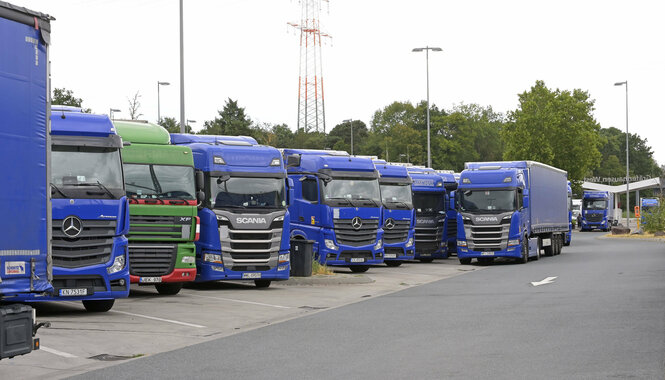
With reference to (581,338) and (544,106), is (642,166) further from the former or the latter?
(581,338)

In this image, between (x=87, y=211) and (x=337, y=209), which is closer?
(x=87, y=211)

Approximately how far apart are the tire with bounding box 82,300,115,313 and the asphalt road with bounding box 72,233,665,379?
10.3 feet

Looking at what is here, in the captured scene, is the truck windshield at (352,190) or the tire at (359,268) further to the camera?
the tire at (359,268)

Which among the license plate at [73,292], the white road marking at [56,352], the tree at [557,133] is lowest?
the white road marking at [56,352]

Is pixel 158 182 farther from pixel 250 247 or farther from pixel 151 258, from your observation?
pixel 250 247

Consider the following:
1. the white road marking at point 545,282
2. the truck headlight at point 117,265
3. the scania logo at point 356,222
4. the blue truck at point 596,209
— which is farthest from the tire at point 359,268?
the blue truck at point 596,209

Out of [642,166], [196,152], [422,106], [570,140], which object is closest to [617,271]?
[196,152]

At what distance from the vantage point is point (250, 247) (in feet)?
70.5

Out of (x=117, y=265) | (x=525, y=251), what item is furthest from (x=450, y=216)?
(x=117, y=265)

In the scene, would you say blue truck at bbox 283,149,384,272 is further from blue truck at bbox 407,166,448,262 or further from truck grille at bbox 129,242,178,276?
blue truck at bbox 407,166,448,262

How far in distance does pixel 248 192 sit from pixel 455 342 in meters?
9.81

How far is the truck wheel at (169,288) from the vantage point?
20297mm

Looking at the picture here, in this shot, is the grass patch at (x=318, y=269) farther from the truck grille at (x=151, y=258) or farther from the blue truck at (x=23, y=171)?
the blue truck at (x=23, y=171)

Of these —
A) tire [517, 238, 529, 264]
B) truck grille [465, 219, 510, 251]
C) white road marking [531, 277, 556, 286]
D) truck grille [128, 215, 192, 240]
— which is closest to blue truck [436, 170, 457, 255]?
truck grille [465, 219, 510, 251]
